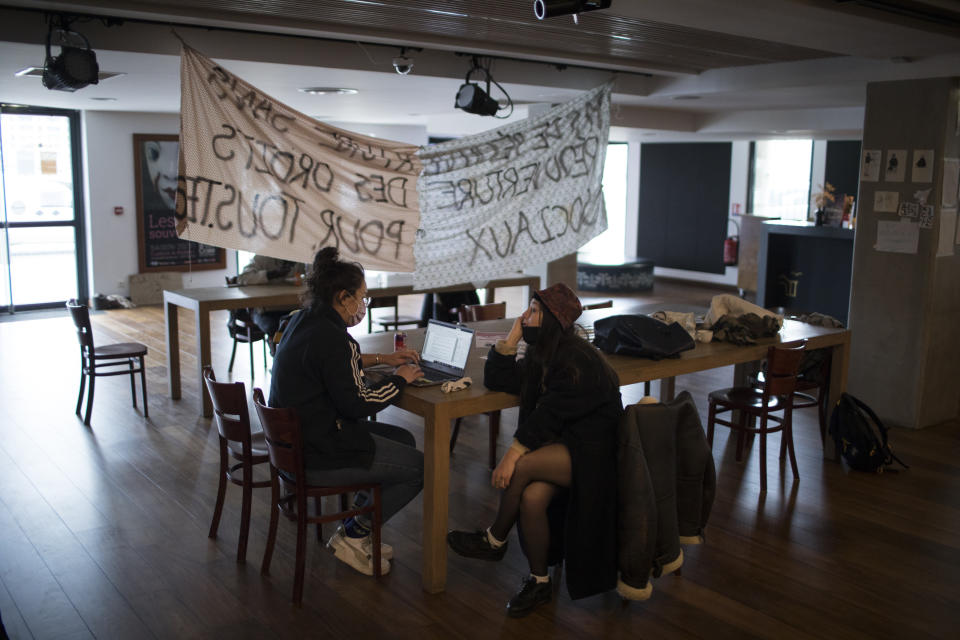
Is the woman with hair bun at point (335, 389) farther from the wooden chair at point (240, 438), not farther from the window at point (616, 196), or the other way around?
the window at point (616, 196)

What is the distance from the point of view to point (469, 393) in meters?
3.30

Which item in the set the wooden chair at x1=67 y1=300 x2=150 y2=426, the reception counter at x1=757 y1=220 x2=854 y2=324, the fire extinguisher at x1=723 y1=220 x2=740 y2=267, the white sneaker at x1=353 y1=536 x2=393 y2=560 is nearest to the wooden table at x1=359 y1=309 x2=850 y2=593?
the white sneaker at x1=353 y1=536 x2=393 y2=560

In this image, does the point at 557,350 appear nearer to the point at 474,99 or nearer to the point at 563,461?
the point at 563,461

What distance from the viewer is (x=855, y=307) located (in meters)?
5.67

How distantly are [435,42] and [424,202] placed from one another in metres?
1.10

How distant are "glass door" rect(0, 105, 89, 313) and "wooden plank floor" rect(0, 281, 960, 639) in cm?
507

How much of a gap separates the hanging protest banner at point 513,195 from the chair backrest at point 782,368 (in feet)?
6.94

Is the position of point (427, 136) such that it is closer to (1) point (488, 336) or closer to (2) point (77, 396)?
(2) point (77, 396)

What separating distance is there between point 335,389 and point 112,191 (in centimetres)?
790

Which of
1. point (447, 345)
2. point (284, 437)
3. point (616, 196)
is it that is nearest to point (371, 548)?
point (284, 437)

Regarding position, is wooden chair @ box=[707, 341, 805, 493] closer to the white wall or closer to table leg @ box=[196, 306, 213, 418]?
table leg @ box=[196, 306, 213, 418]

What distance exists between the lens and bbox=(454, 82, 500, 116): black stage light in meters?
5.35

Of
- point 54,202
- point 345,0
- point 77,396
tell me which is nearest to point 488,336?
point 345,0

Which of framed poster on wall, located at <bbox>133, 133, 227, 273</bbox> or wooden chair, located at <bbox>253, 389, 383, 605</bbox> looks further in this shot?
framed poster on wall, located at <bbox>133, 133, 227, 273</bbox>
